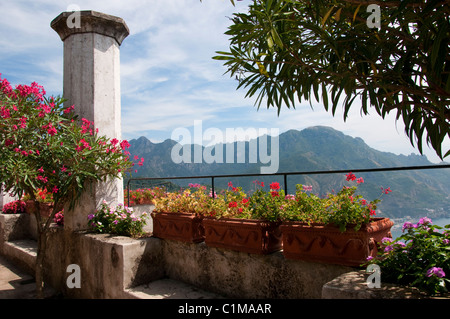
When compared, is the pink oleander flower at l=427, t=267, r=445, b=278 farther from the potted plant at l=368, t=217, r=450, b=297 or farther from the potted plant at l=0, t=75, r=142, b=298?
the potted plant at l=0, t=75, r=142, b=298

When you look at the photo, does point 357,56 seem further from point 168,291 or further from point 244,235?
point 168,291

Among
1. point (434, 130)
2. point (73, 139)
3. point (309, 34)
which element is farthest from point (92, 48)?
point (434, 130)

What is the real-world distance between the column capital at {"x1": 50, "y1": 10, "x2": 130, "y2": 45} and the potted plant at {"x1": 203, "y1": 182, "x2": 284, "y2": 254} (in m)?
2.91

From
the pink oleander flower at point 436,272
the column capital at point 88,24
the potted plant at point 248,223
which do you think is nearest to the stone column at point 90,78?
the column capital at point 88,24

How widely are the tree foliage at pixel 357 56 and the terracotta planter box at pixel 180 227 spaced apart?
1562 mm

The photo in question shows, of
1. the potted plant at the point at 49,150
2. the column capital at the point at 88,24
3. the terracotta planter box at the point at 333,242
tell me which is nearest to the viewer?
the terracotta planter box at the point at 333,242

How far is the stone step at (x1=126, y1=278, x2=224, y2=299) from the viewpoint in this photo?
3033 millimetres

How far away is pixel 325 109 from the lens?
95.2 inches

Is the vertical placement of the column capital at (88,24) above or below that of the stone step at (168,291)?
above

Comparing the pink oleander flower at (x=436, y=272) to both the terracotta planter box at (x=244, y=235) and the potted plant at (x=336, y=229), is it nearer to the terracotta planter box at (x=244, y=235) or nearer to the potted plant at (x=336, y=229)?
the potted plant at (x=336, y=229)

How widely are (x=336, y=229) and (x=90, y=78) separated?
3.65m

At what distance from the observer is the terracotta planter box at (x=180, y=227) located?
3328 mm

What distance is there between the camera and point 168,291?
3.18 meters

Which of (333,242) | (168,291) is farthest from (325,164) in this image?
(333,242)
